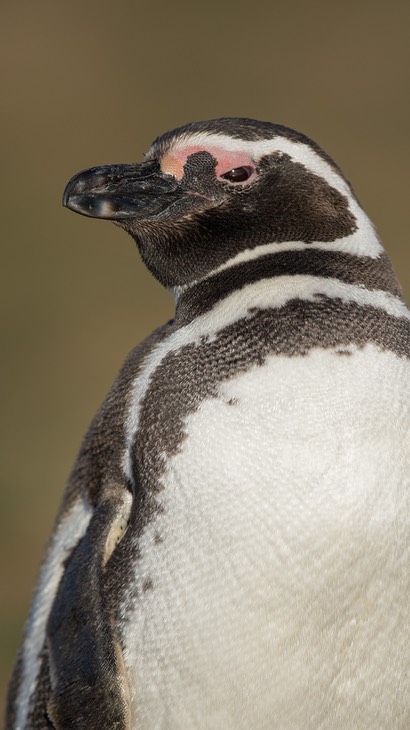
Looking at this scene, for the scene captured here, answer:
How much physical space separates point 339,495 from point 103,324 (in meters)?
7.92

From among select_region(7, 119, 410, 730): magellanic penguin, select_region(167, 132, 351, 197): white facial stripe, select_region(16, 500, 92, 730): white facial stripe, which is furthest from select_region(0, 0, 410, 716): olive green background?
select_region(167, 132, 351, 197): white facial stripe

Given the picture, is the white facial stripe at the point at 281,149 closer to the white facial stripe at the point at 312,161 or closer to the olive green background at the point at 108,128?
the white facial stripe at the point at 312,161

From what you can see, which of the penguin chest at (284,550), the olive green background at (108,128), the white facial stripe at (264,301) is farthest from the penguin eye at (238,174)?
the olive green background at (108,128)

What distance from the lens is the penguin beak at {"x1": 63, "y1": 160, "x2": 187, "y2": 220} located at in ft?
6.25

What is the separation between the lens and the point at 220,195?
6.19 feet

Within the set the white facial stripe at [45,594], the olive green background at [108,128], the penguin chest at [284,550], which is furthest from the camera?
the olive green background at [108,128]

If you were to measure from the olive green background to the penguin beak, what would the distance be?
3.87 metres

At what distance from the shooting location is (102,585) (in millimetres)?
1856

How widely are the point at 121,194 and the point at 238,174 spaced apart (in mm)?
194

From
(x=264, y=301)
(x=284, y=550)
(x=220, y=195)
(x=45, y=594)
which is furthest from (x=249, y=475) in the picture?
(x=45, y=594)

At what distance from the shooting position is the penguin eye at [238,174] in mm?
1879

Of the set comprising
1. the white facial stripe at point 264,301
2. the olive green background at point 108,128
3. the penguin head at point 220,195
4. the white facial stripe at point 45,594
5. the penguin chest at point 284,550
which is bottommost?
the olive green background at point 108,128

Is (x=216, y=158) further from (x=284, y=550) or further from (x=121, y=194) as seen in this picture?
(x=284, y=550)

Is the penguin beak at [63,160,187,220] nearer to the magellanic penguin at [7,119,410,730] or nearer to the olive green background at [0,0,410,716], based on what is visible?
the magellanic penguin at [7,119,410,730]
